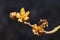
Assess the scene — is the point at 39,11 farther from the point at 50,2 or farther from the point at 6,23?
the point at 6,23

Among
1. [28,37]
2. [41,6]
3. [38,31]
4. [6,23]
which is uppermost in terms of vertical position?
[41,6]

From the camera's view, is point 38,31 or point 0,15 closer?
point 38,31

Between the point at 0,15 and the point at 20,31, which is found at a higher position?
the point at 0,15

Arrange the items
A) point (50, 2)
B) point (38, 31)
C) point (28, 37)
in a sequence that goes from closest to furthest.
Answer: point (38, 31)
point (28, 37)
point (50, 2)

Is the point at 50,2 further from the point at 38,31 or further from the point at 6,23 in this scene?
the point at 38,31

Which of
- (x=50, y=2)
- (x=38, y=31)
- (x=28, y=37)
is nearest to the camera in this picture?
(x=38, y=31)

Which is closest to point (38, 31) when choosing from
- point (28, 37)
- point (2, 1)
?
point (28, 37)

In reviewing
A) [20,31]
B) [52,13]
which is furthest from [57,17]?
[20,31]
